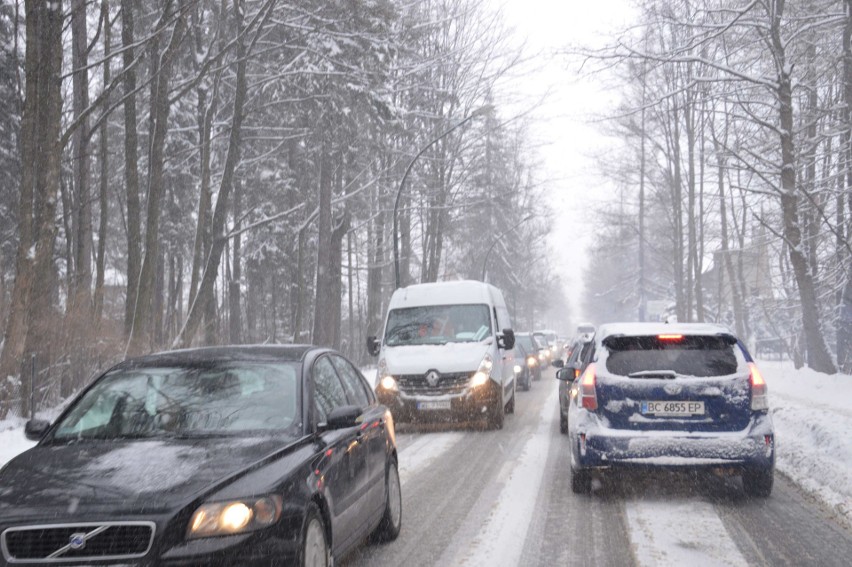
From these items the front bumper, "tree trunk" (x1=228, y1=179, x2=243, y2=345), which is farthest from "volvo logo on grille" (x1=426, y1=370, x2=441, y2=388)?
"tree trunk" (x1=228, y1=179, x2=243, y2=345)

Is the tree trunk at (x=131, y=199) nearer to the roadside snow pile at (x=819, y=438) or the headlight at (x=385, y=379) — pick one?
the headlight at (x=385, y=379)

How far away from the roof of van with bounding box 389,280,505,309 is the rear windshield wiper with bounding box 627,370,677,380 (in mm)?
7726

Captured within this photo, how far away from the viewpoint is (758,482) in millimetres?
8406

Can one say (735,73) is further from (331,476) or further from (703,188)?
(703,188)

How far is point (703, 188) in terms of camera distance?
4259cm

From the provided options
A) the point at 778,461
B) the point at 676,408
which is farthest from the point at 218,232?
the point at 676,408

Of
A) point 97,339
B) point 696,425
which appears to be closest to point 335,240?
point 97,339

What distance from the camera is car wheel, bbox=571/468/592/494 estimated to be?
8.69m

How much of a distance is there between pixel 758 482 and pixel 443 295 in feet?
27.8

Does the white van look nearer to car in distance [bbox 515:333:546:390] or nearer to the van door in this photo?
the van door

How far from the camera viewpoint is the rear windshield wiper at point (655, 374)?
27.3 ft

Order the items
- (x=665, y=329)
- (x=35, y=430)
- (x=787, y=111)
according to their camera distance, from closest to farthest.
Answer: (x=35, y=430) < (x=665, y=329) < (x=787, y=111)

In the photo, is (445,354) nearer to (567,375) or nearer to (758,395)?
(567,375)

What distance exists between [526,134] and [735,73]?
3088 centimetres
